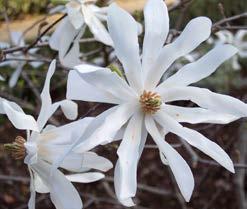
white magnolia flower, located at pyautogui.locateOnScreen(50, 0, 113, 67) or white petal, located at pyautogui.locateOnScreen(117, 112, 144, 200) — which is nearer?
white petal, located at pyautogui.locateOnScreen(117, 112, 144, 200)

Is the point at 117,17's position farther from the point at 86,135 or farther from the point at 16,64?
the point at 16,64

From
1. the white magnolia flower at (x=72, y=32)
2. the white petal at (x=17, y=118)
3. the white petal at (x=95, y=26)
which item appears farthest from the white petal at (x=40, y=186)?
the white petal at (x=95, y=26)

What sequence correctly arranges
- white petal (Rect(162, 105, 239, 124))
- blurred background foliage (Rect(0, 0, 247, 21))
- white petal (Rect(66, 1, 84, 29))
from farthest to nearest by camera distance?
blurred background foliage (Rect(0, 0, 247, 21)) → white petal (Rect(66, 1, 84, 29)) → white petal (Rect(162, 105, 239, 124))

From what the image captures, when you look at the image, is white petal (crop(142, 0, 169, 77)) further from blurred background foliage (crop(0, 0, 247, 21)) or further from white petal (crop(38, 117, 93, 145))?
blurred background foliage (crop(0, 0, 247, 21))

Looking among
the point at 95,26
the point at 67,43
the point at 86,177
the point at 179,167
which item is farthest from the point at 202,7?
the point at 179,167

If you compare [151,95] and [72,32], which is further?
[72,32]

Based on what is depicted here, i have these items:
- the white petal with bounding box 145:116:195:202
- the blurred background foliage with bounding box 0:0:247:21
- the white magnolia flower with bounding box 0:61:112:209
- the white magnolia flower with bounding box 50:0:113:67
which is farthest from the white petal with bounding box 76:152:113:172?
the blurred background foliage with bounding box 0:0:247:21

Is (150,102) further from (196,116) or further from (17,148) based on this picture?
(17,148)

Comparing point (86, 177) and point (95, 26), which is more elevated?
point (95, 26)
